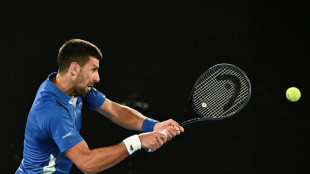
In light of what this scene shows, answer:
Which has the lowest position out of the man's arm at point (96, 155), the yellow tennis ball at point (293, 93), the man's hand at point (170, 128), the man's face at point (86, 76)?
the man's arm at point (96, 155)

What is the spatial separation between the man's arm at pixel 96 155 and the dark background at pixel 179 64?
1.61 metres

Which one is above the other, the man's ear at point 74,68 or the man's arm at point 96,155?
the man's ear at point 74,68

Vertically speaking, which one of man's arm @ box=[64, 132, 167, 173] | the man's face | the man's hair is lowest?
man's arm @ box=[64, 132, 167, 173]

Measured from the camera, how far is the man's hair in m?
2.33

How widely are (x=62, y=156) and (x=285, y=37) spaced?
7.49 feet

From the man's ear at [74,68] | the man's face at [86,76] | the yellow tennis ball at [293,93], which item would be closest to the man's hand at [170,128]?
the man's face at [86,76]

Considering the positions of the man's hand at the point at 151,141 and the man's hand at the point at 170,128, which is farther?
the man's hand at the point at 170,128

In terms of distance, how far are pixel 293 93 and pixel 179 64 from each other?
99cm

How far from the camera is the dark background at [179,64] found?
147 inches

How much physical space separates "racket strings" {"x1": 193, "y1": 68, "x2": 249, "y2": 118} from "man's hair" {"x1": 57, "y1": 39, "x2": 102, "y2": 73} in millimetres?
762

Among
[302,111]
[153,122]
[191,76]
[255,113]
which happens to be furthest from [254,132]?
[153,122]

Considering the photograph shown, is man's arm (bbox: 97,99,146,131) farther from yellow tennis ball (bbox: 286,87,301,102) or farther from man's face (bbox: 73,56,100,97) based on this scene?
yellow tennis ball (bbox: 286,87,301,102)

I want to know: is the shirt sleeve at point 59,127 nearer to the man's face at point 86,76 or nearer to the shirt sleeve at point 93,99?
the man's face at point 86,76

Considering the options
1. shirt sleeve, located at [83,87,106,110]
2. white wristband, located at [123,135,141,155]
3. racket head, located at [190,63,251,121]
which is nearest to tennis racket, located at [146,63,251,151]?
racket head, located at [190,63,251,121]
